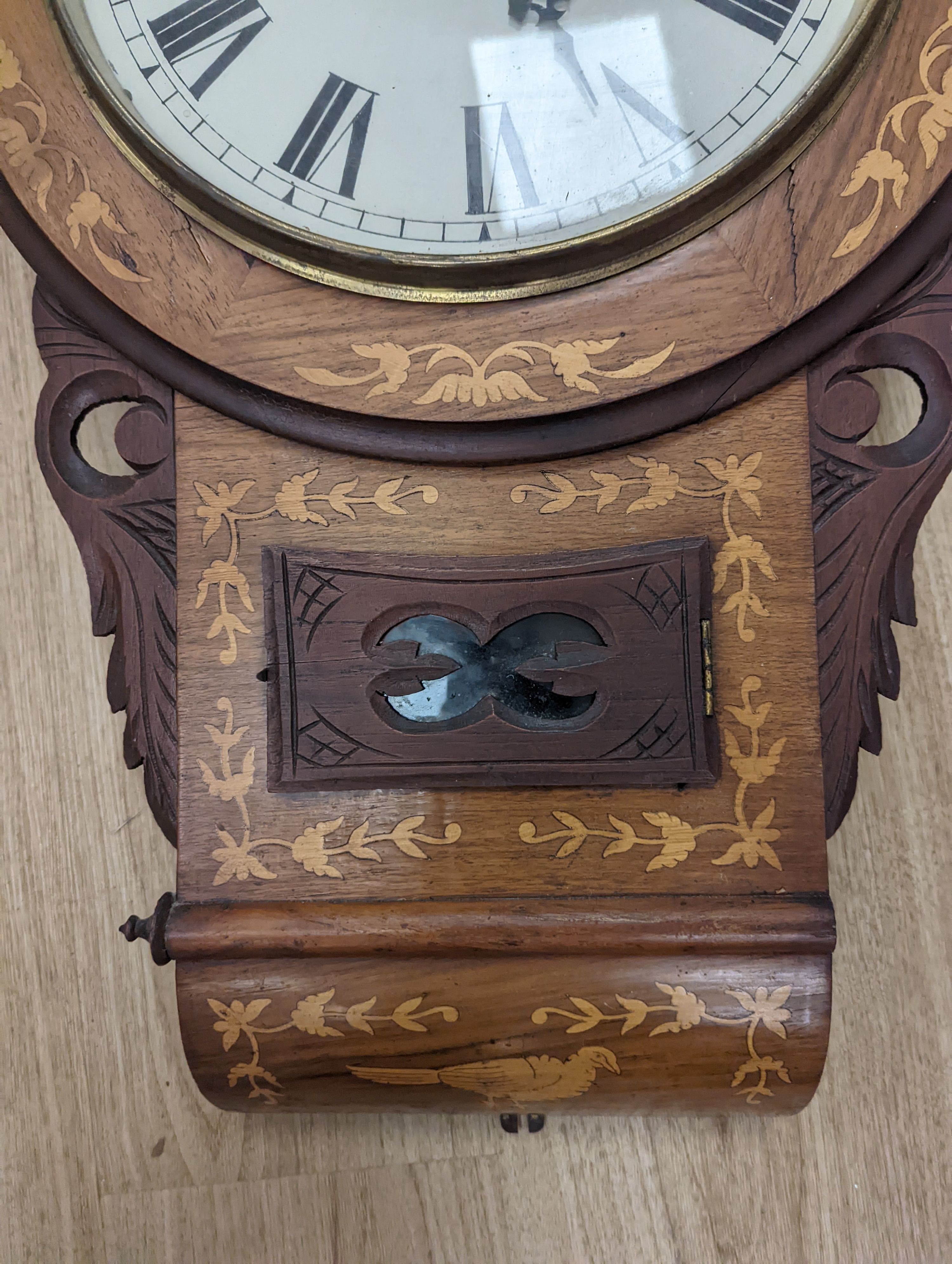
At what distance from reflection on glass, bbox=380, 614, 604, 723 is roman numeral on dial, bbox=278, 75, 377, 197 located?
0.23m

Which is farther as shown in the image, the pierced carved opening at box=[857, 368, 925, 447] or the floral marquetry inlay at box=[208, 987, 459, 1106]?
the pierced carved opening at box=[857, 368, 925, 447]

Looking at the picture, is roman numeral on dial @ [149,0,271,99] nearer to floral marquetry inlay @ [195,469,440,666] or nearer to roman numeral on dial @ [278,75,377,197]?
roman numeral on dial @ [278,75,377,197]

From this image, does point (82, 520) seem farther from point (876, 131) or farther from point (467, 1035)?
point (876, 131)

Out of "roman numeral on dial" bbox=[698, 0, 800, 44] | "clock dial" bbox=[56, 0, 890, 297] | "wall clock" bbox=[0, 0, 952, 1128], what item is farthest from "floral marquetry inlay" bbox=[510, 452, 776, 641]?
"roman numeral on dial" bbox=[698, 0, 800, 44]

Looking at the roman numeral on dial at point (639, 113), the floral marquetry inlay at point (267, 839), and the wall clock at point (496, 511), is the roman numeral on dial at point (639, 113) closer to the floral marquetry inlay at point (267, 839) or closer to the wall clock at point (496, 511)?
the wall clock at point (496, 511)

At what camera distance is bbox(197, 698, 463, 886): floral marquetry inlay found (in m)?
0.57

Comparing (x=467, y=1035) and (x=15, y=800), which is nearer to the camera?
(x=467, y=1035)

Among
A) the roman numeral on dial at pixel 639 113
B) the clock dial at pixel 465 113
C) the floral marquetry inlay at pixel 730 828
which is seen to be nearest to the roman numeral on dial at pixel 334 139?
the clock dial at pixel 465 113

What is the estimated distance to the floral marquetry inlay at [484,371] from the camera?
560mm

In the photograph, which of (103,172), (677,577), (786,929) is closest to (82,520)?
(103,172)

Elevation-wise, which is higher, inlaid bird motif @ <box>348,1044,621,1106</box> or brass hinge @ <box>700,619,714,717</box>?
brass hinge @ <box>700,619,714,717</box>

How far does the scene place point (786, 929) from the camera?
546mm

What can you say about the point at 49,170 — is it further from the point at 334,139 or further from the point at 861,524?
the point at 861,524

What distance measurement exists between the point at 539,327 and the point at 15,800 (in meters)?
0.46
